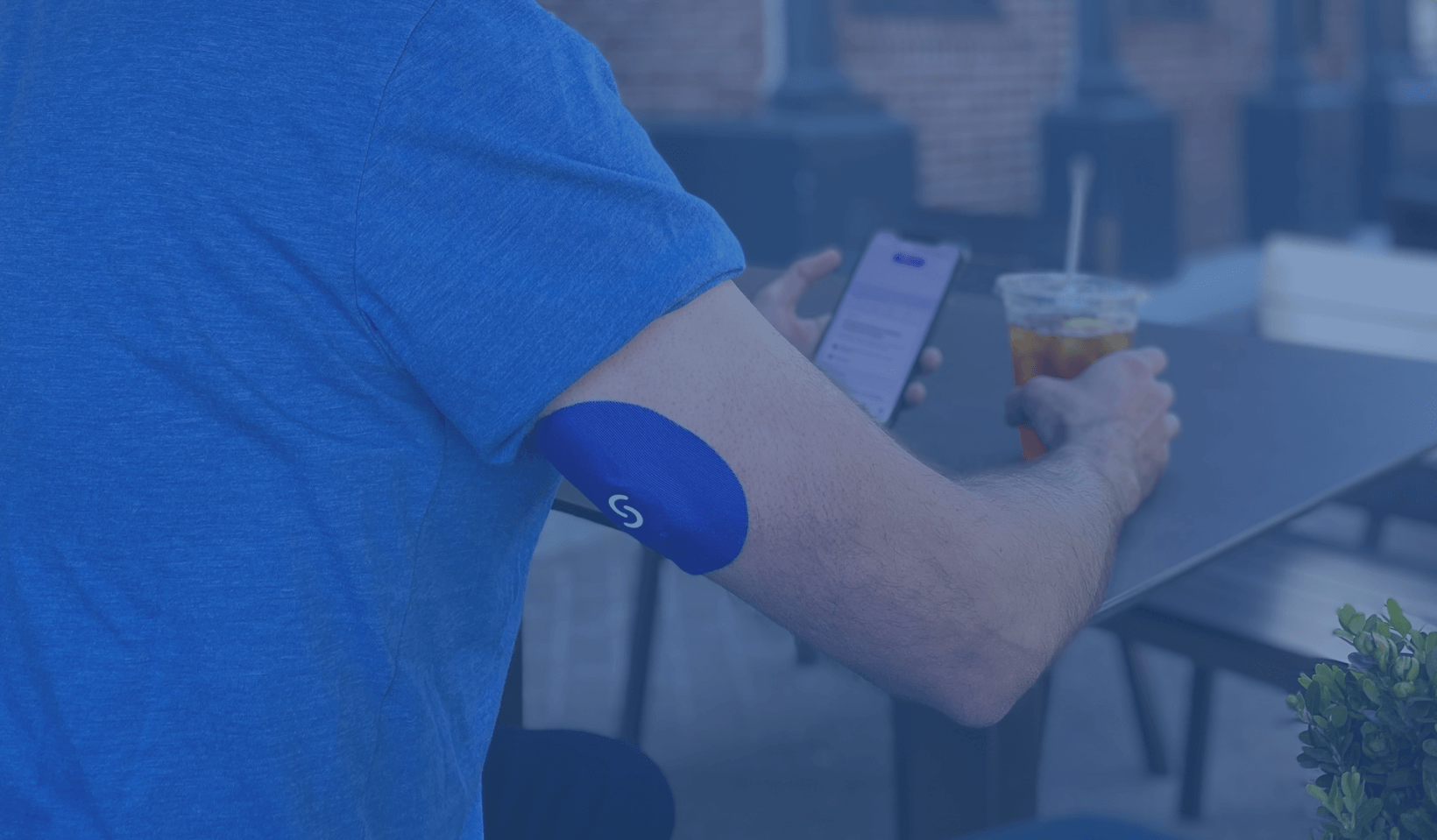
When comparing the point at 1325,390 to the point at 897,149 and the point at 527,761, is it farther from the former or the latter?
the point at 897,149

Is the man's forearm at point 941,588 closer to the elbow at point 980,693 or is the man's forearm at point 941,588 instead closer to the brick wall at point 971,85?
the elbow at point 980,693

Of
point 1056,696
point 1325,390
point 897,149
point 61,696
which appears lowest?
point 1056,696

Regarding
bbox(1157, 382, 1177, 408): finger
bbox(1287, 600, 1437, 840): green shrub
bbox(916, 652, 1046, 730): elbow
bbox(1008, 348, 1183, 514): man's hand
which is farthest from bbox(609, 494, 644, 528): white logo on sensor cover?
bbox(1157, 382, 1177, 408): finger

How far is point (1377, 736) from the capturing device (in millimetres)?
640

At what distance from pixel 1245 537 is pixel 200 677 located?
0.86 meters

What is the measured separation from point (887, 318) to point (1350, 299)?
1.50 meters

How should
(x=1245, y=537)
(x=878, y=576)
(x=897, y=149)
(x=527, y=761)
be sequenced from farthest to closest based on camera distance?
(x=897, y=149)
(x=527, y=761)
(x=1245, y=537)
(x=878, y=576)

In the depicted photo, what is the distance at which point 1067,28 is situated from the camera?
6.40 metres

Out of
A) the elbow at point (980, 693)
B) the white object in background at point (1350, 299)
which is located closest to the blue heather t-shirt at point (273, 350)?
the elbow at point (980, 693)

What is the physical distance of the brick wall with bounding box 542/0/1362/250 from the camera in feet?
17.1

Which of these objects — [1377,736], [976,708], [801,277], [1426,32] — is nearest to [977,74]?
[801,277]

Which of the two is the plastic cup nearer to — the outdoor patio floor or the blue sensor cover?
the blue sensor cover

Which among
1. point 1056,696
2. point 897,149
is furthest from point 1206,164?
point 1056,696

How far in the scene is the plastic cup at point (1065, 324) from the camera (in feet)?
4.28
